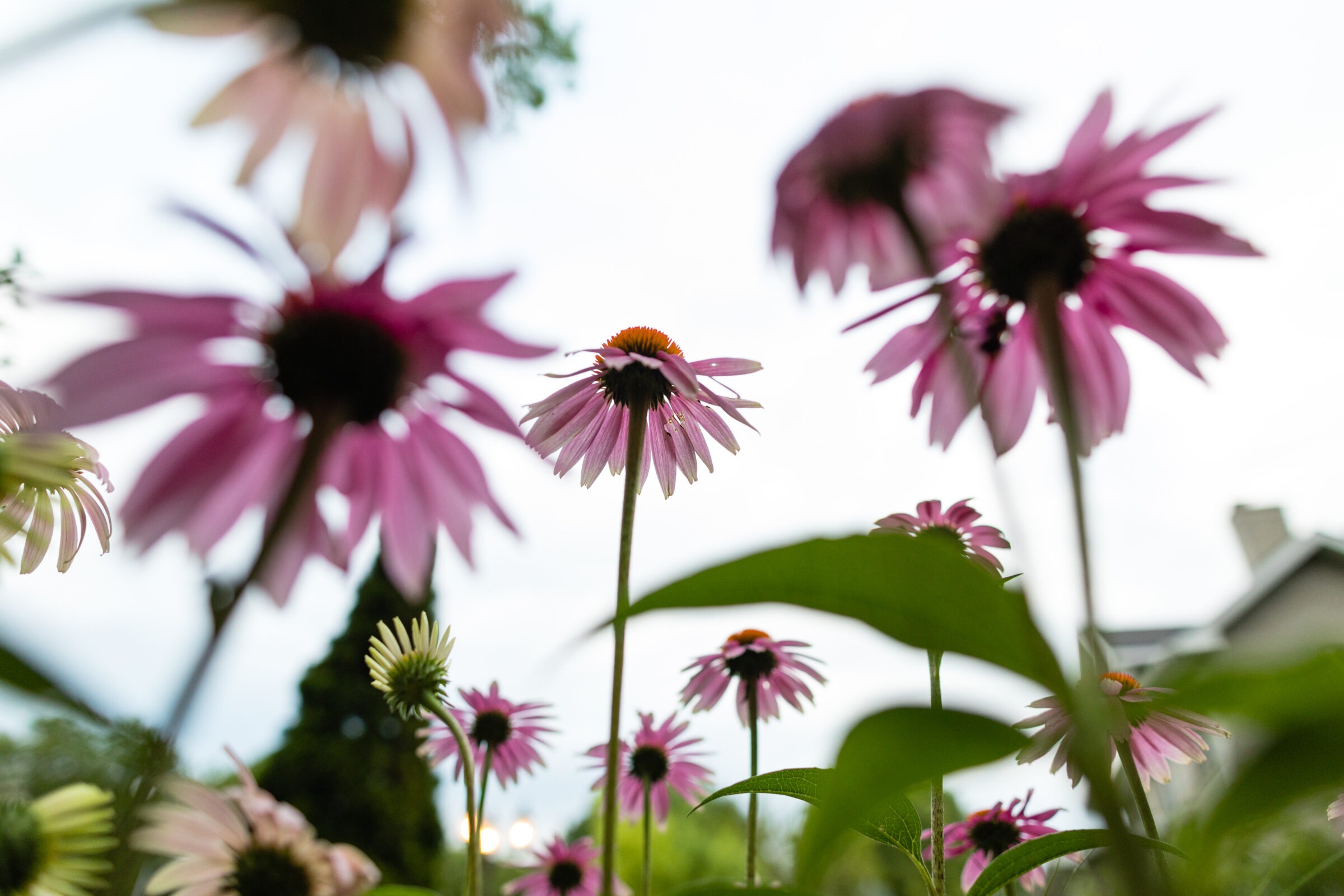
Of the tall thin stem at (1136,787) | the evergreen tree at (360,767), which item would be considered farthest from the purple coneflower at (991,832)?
the evergreen tree at (360,767)

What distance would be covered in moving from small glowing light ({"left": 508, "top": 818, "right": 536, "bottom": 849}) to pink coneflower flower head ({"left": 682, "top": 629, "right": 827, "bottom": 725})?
1984mm

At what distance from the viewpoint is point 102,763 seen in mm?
→ 397

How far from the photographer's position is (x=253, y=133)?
1.37 ft

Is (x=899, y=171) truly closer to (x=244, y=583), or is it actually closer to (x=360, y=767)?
(x=244, y=583)

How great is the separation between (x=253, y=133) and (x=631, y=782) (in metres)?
1.91

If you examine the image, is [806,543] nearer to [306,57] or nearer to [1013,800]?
[306,57]

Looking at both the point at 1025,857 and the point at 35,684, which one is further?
the point at 1025,857

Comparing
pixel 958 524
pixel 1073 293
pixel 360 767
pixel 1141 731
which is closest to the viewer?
Result: pixel 1073 293

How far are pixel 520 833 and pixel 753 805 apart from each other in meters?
2.88

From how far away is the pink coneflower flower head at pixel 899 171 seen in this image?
48 centimetres

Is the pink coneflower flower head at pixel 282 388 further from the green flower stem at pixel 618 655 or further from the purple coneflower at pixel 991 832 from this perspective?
the purple coneflower at pixel 991 832

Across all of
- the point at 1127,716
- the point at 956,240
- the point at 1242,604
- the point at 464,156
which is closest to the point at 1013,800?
the point at 1127,716

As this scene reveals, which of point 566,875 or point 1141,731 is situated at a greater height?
point 1141,731

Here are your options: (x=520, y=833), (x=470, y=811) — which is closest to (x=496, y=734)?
(x=470, y=811)
